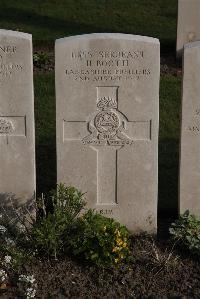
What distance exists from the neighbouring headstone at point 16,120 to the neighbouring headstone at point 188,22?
21.1ft

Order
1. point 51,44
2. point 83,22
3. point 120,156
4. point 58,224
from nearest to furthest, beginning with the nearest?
1. point 58,224
2. point 120,156
3. point 51,44
4. point 83,22

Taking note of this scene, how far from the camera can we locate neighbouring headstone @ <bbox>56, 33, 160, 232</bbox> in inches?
233

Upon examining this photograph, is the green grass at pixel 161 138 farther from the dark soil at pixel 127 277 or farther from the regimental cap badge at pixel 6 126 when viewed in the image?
the regimental cap badge at pixel 6 126

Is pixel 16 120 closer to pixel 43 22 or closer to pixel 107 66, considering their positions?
pixel 107 66

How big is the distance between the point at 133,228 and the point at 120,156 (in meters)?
0.81

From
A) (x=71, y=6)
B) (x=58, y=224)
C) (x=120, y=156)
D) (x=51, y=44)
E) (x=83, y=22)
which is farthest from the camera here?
(x=71, y=6)

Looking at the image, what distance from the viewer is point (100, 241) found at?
573cm

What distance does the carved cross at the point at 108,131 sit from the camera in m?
6.09

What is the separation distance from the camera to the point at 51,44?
43.4 ft

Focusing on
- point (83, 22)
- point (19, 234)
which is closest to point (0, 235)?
point (19, 234)

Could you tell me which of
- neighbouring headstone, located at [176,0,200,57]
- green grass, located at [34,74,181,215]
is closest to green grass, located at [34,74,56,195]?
green grass, located at [34,74,181,215]

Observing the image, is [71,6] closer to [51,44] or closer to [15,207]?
[51,44]

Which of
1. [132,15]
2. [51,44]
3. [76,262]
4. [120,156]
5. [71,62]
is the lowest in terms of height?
[76,262]

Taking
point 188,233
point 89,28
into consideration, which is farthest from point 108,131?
point 89,28
